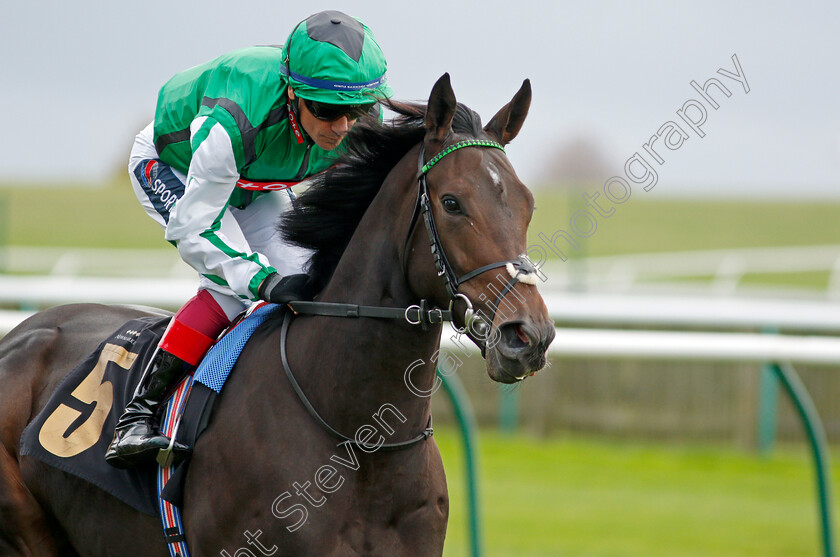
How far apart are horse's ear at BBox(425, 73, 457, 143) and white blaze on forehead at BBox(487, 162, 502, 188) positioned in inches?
7.3

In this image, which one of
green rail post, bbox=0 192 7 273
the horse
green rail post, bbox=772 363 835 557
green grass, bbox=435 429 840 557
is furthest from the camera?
green rail post, bbox=0 192 7 273

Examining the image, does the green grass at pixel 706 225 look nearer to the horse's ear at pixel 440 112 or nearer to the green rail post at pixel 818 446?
the green rail post at pixel 818 446

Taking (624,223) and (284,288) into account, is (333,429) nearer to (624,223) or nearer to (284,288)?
(284,288)

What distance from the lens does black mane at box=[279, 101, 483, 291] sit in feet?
8.98

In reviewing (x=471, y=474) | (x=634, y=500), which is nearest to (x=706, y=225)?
(x=634, y=500)

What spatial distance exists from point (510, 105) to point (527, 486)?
483 cm

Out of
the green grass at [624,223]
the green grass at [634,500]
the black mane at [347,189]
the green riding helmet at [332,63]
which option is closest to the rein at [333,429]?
the black mane at [347,189]

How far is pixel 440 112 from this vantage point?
2547 mm

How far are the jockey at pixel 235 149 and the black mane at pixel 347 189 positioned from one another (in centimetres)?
9

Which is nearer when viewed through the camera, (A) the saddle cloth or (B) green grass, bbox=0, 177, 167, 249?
(A) the saddle cloth

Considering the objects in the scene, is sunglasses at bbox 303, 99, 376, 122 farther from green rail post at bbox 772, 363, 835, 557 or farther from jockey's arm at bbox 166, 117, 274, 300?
green rail post at bbox 772, 363, 835, 557

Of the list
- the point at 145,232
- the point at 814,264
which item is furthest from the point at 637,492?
the point at 145,232

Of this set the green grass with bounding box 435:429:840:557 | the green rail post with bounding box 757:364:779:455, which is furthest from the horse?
the green rail post with bounding box 757:364:779:455

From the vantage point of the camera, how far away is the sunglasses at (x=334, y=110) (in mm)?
2814
